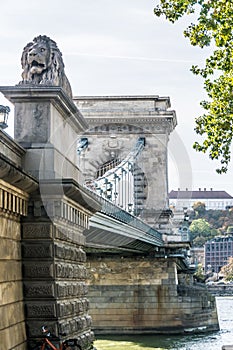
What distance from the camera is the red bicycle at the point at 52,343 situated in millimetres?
14531

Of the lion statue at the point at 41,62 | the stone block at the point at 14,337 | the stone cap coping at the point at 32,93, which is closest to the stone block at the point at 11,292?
the stone block at the point at 14,337

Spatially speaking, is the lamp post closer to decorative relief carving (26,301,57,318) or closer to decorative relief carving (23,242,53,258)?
decorative relief carving (23,242,53,258)

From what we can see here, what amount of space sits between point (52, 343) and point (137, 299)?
3230 centimetres

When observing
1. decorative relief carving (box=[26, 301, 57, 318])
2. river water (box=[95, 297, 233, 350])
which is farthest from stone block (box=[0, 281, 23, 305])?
river water (box=[95, 297, 233, 350])

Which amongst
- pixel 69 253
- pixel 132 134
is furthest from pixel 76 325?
pixel 132 134

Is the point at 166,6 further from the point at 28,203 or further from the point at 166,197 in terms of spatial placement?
the point at 166,197

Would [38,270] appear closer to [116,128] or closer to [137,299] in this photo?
[137,299]

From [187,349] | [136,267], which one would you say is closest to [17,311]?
[187,349]

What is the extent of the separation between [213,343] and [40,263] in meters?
26.2

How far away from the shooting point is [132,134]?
66.4m

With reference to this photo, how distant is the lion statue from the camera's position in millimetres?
16422

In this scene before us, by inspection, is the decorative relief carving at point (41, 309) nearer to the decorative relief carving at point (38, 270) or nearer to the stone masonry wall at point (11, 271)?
the stone masonry wall at point (11, 271)

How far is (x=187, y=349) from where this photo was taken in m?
36.8

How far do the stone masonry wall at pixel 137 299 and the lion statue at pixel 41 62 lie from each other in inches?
1189
